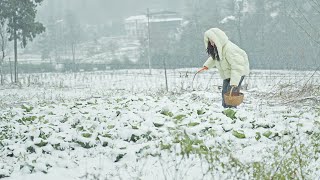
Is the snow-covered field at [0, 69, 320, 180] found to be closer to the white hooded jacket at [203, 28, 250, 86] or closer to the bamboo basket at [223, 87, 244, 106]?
the bamboo basket at [223, 87, 244, 106]

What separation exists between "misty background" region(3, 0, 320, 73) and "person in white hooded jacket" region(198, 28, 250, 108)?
31.2 feet

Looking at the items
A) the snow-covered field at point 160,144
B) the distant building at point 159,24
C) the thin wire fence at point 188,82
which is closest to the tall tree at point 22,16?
the thin wire fence at point 188,82

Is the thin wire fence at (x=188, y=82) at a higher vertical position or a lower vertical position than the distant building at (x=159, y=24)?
lower

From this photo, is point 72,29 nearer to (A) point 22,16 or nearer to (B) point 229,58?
(A) point 22,16

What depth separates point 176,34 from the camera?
51.0 m

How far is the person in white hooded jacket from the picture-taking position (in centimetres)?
756

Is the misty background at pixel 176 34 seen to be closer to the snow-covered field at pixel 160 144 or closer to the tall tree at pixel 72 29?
the tall tree at pixel 72 29

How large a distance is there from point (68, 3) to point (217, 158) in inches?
3266

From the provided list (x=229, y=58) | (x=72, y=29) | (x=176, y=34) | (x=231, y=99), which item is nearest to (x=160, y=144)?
(x=231, y=99)

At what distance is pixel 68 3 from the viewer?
82000 mm

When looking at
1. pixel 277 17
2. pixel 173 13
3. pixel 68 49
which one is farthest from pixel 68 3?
pixel 277 17

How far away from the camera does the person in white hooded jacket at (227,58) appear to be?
7562 millimetres

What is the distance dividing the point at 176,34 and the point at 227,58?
4379 cm

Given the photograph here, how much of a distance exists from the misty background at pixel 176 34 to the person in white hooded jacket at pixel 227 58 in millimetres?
9523
